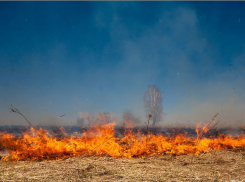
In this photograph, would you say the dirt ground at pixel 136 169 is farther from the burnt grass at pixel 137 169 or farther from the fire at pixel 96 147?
the fire at pixel 96 147

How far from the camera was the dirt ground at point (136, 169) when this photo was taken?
7426 mm

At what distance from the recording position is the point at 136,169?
8633 millimetres

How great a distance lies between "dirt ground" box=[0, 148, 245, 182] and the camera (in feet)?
24.4

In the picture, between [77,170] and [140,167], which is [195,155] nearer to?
[140,167]

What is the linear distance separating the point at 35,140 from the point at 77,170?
717 centimetres

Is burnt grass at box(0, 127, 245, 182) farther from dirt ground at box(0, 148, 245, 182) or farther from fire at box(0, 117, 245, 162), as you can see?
fire at box(0, 117, 245, 162)

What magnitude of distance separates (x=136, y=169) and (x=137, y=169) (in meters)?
0.05

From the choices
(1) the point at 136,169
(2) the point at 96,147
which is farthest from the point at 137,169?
(2) the point at 96,147

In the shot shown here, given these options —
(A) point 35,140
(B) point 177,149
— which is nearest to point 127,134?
(B) point 177,149

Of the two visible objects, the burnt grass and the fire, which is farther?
the fire

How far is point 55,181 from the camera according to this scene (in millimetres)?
7297

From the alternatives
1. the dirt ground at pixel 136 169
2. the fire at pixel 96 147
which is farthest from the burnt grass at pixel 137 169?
the fire at pixel 96 147

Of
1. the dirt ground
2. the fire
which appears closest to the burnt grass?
the dirt ground

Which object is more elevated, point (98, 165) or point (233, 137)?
point (233, 137)
